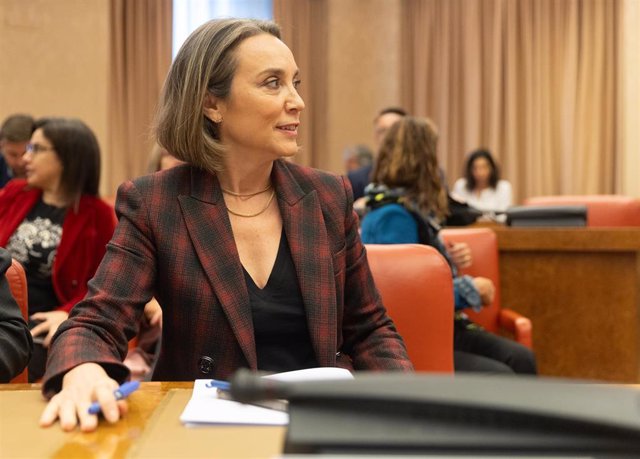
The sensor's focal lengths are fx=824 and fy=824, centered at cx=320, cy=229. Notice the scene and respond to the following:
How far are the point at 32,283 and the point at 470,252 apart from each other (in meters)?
1.72

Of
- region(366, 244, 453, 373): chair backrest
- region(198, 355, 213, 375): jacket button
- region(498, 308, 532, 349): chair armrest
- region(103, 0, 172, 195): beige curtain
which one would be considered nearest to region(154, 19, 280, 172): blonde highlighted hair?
region(198, 355, 213, 375): jacket button

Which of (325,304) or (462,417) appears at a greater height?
(462,417)

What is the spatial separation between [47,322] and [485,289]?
1581 millimetres

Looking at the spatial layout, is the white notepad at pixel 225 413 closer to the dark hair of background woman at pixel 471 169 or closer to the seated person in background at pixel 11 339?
the seated person in background at pixel 11 339

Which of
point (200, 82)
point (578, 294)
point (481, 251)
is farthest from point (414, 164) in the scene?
point (200, 82)

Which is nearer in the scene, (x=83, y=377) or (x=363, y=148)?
(x=83, y=377)

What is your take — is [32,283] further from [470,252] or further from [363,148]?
[363,148]

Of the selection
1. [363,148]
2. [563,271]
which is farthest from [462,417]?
[363,148]

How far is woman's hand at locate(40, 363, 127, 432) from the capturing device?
1.04 meters

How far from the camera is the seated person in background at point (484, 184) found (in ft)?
24.0

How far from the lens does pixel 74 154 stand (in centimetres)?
334

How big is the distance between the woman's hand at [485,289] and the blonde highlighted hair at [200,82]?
155cm

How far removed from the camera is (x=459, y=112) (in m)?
8.07

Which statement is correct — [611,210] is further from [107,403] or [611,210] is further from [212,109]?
[107,403]
